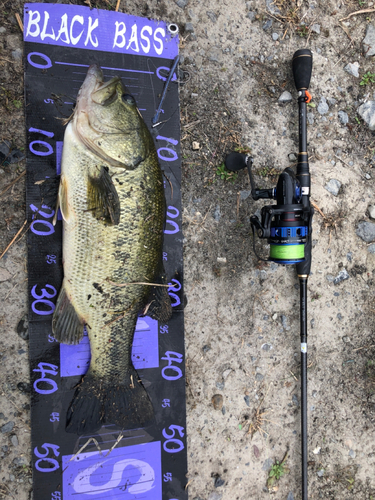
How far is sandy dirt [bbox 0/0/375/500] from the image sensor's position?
2.46 metres

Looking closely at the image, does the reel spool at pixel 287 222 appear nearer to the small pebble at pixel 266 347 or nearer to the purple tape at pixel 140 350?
the small pebble at pixel 266 347

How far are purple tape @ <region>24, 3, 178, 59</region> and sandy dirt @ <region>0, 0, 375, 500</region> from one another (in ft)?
0.35

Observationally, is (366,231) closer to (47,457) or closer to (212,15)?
(212,15)

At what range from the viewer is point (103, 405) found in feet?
7.30

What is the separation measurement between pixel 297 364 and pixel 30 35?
3283 millimetres

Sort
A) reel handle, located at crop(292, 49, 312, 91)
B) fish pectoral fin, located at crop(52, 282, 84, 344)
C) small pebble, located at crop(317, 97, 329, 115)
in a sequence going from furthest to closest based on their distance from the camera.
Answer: small pebble, located at crop(317, 97, 329, 115), reel handle, located at crop(292, 49, 312, 91), fish pectoral fin, located at crop(52, 282, 84, 344)

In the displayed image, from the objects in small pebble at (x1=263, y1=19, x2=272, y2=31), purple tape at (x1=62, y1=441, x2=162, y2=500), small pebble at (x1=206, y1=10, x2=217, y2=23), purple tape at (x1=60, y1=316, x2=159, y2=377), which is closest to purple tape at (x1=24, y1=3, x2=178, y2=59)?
small pebble at (x1=206, y1=10, x2=217, y2=23)

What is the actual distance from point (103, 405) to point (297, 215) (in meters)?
1.91

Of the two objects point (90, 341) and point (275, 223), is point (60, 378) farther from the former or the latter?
point (275, 223)

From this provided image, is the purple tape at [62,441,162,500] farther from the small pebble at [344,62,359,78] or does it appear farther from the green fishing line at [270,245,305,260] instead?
the small pebble at [344,62,359,78]

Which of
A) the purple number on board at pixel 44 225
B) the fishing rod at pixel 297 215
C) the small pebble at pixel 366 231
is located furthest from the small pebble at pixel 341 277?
the purple number on board at pixel 44 225

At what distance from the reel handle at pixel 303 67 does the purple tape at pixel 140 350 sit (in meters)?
2.23

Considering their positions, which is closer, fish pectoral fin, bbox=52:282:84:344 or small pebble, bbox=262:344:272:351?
fish pectoral fin, bbox=52:282:84:344

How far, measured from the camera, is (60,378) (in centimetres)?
233
